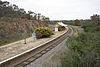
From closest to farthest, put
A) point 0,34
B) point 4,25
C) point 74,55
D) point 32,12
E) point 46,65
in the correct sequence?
point 74,55, point 46,65, point 0,34, point 4,25, point 32,12

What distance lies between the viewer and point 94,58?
7176mm

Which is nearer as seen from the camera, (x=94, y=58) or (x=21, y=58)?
(x=94, y=58)

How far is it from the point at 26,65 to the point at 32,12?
8200 centimetres

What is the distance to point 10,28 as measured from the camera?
33.5m

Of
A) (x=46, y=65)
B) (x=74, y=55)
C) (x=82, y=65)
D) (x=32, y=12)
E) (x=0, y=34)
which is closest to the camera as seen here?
(x=82, y=65)

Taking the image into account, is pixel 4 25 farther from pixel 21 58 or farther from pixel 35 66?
pixel 35 66

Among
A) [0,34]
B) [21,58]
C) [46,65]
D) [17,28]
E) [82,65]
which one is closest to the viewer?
[82,65]

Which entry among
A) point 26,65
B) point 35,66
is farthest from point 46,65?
point 26,65

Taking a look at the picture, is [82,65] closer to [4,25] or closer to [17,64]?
[17,64]

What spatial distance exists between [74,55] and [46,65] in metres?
2.63

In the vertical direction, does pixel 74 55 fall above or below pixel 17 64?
above

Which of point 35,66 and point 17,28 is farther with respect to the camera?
point 17,28

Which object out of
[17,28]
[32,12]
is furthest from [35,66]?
[32,12]

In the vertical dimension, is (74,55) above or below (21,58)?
above
